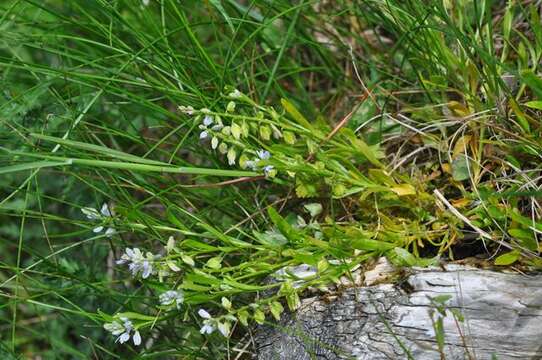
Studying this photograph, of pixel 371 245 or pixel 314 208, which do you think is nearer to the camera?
pixel 371 245

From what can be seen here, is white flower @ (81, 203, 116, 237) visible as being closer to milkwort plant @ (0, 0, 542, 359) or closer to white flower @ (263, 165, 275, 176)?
milkwort plant @ (0, 0, 542, 359)

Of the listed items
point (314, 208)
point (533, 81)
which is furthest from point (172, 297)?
point (533, 81)

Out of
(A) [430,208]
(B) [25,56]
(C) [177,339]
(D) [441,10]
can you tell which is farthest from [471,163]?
(B) [25,56]

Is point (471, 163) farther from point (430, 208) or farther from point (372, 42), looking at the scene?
point (372, 42)

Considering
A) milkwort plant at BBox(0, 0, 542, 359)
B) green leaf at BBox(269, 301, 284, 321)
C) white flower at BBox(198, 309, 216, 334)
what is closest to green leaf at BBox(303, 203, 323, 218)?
milkwort plant at BBox(0, 0, 542, 359)

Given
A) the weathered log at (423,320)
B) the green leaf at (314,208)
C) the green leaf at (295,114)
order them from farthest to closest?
the green leaf at (314,208), the green leaf at (295,114), the weathered log at (423,320)

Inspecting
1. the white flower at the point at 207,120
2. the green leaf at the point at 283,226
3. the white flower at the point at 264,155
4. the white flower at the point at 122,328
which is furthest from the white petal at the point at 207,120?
the white flower at the point at 122,328

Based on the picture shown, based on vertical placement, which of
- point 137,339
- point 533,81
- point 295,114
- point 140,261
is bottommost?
point 137,339

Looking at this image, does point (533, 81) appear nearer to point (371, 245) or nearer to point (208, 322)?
point (371, 245)

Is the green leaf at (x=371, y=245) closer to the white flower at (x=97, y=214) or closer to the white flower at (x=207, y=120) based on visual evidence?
the white flower at (x=207, y=120)
